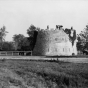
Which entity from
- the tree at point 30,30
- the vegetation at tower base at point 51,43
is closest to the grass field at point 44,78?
the vegetation at tower base at point 51,43

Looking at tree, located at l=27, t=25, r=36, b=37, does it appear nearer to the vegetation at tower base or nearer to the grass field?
the vegetation at tower base

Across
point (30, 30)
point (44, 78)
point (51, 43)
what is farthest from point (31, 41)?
point (44, 78)

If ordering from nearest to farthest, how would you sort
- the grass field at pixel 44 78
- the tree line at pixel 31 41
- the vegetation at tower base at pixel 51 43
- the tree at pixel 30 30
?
1. the grass field at pixel 44 78
2. the vegetation at tower base at pixel 51 43
3. the tree line at pixel 31 41
4. the tree at pixel 30 30

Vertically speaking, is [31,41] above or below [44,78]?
above

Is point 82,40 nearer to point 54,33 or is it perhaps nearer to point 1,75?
point 54,33

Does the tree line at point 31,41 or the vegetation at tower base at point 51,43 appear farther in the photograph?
the tree line at point 31,41

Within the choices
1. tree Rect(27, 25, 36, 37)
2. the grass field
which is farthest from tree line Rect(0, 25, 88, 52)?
the grass field

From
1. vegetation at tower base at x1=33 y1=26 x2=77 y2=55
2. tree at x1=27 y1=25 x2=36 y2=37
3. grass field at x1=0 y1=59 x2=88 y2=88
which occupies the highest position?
tree at x1=27 y1=25 x2=36 y2=37

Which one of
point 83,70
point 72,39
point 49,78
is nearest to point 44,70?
point 49,78

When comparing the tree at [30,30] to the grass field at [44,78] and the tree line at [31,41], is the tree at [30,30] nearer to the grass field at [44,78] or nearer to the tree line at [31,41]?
the tree line at [31,41]

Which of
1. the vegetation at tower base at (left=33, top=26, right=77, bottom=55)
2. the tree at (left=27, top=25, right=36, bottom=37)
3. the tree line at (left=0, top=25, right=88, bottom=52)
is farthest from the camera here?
the tree at (left=27, top=25, right=36, bottom=37)

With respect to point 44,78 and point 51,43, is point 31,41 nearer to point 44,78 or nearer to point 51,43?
point 51,43

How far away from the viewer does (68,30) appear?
56.0 metres

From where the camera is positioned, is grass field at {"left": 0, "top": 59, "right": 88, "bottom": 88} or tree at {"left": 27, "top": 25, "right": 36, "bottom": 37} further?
tree at {"left": 27, "top": 25, "right": 36, "bottom": 37}
